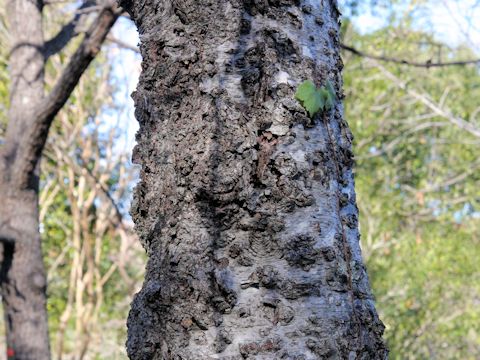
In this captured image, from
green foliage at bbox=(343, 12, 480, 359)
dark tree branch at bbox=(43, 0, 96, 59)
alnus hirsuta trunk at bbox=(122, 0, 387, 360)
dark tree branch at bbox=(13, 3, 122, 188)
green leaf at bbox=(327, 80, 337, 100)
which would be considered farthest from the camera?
green foliage at bbox=(343, 12, 480, 359)

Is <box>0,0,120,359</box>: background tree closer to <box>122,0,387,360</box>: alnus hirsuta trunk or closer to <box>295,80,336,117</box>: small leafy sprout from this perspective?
<box>122,0,387,360</box>: alnus hirsuta trunk

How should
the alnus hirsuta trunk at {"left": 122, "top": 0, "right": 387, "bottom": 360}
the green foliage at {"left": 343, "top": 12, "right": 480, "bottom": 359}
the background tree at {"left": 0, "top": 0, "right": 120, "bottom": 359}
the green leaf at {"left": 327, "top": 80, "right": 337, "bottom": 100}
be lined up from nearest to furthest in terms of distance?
the alnus hirsuta trunk at {"left": 122, "top": 0, "right": 387, "bottom": 360}
the green leaf at {"left": 327, "top": 80, "right": 337, "bottom": 100}
the background tree at {"left": 0, "top": 0, "right": 120, "bottom": 359}
the green foliage at {"left": 343, "top": 12, "right": 480, "bottom": 359}

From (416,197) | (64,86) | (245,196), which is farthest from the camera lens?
(416,197)

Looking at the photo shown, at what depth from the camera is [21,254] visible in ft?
14.1

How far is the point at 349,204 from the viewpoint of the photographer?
4.41ft

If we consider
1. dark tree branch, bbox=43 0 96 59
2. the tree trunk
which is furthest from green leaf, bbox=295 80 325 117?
dark tree branch, bbox=43 0 96 59

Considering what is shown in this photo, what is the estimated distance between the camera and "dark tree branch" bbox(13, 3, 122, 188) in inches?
150

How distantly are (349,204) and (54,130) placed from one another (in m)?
8.27

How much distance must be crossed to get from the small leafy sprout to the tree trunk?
317 cm

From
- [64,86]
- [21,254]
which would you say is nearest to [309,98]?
[64,86]

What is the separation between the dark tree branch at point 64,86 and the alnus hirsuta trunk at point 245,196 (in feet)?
8.13

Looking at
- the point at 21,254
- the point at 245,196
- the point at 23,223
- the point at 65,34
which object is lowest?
the point at 245,196

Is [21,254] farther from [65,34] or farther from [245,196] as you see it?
[245,196]

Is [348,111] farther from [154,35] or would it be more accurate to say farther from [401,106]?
[154,35]
